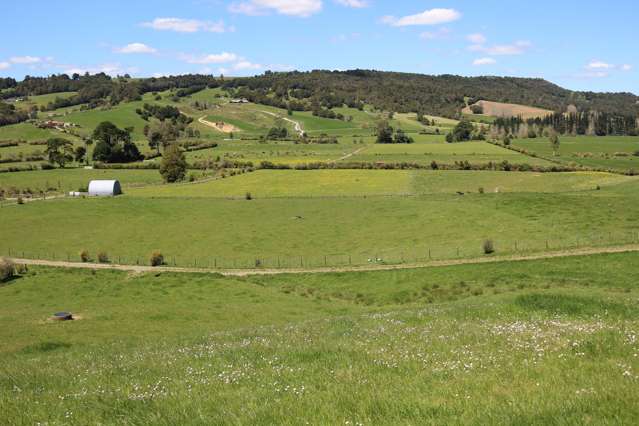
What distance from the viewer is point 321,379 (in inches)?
427

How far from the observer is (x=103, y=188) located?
99.1 m

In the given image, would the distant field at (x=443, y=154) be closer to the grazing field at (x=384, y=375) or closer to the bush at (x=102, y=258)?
the bush at (x=102, y=258)

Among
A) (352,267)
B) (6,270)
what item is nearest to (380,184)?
(352,267)

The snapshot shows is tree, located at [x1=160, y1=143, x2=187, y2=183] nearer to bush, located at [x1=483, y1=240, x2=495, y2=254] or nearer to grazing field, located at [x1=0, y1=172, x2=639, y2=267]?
grazing field, located at [x1=0, y1=172, x2=639, y2=267]

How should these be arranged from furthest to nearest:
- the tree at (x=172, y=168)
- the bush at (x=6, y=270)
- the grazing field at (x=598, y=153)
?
the grazing field at (x=598, y=153), the tree at (x=172, y=168), the bush at (x=6, y=270)

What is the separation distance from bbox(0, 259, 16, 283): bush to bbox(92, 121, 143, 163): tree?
327ft

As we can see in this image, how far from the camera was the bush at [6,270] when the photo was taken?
5103cm

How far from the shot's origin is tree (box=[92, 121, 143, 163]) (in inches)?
5753

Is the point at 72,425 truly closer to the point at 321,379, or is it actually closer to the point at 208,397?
the point at 208,397

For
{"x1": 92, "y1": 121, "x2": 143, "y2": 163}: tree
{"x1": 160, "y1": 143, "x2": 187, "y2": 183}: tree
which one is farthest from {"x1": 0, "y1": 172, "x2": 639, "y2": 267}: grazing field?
{"x1": 92, "y1": 121, "x2": 143, "y2": 163}: tree

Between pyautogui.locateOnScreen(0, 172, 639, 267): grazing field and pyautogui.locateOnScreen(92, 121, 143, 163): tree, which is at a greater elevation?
pyautogui.locateOnScreen(92, 121, 143, 163): tree

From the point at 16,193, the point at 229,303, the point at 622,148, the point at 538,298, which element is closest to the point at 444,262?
the point at 229,303

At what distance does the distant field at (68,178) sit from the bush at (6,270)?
59.9 metres

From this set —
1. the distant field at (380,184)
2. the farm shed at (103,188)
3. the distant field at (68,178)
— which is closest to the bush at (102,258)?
the distant field at (380,184)
